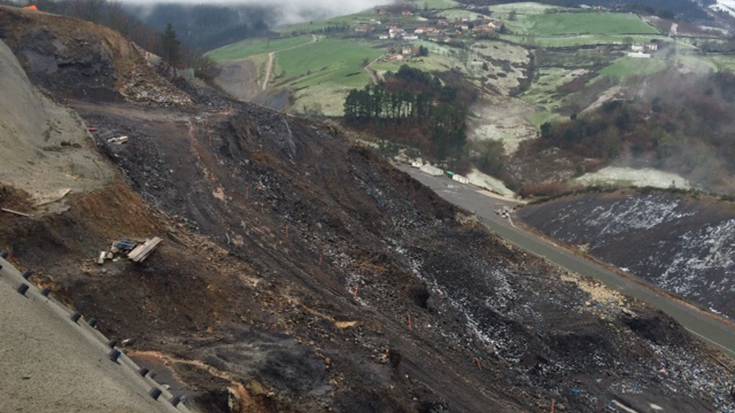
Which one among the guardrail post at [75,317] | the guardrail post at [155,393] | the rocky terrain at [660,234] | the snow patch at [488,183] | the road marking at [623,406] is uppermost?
the guardrail post at [75,317]

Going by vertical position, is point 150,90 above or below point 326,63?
above

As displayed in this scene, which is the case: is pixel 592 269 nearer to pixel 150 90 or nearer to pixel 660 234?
pixel 660 234

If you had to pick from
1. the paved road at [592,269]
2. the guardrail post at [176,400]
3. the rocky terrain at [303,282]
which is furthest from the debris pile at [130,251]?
the paved road at [592,269]

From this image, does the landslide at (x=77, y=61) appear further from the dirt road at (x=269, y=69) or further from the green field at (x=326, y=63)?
the dirt road at (x=269, y=69)

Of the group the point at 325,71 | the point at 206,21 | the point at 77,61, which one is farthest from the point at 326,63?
the point at 77,61

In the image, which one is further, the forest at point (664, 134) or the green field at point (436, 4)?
the green field at point (436, 4)

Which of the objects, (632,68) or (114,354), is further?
(632,68)
